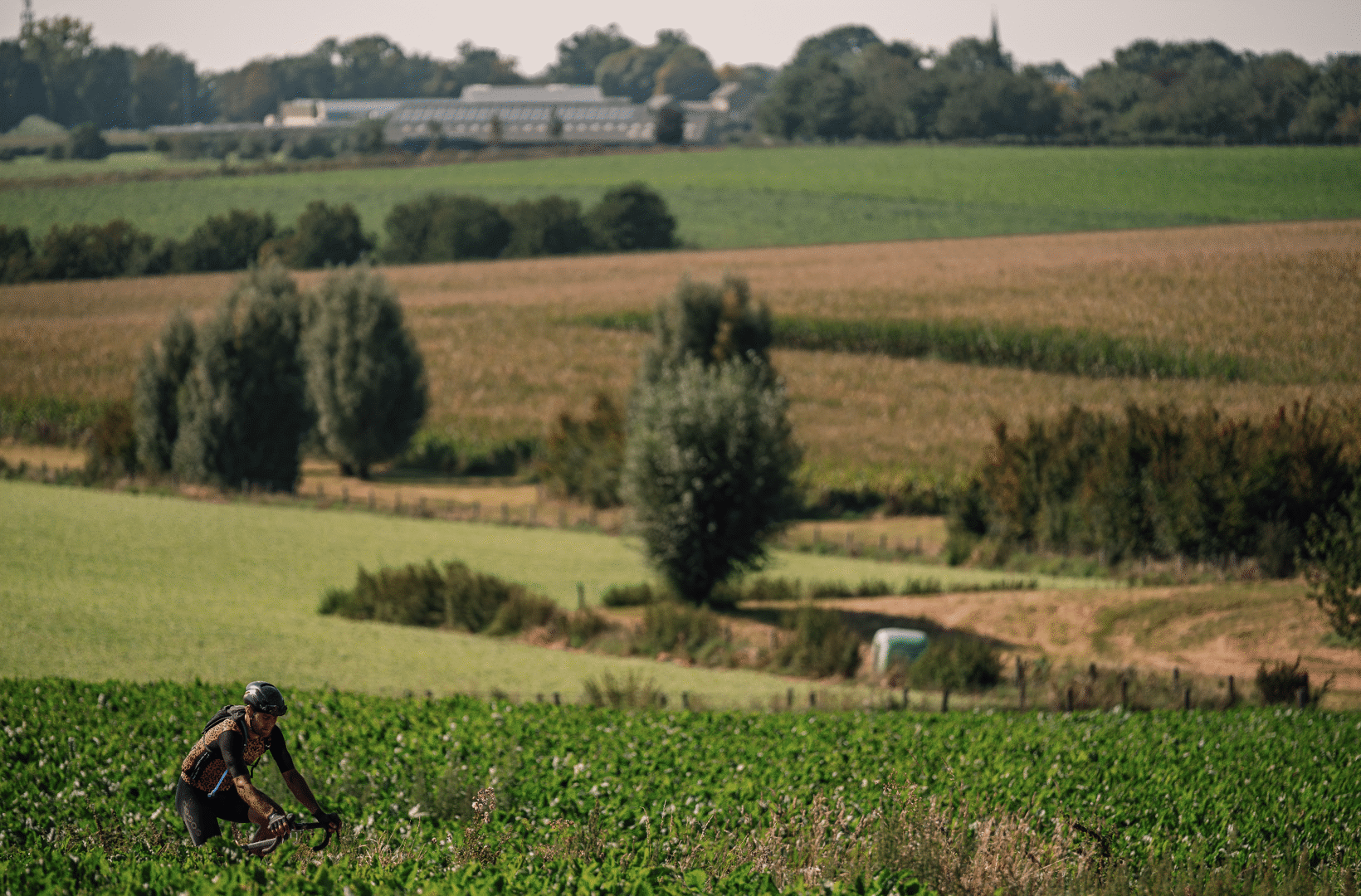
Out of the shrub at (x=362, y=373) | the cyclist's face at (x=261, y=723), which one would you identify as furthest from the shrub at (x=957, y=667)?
the shrub at (x=362, y=373)

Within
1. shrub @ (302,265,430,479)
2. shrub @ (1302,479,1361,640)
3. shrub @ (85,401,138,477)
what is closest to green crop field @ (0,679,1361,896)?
shrub @ (1302,479,1361,640)

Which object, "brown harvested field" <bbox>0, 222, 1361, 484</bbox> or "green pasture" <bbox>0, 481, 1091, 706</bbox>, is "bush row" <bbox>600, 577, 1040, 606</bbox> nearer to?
"green pasture" <bbox>0, 481, 1091, 706</bbox>

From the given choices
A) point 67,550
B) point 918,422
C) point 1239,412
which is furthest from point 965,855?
point 918,422

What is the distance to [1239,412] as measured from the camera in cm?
2827

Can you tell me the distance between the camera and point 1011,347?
1462 inches

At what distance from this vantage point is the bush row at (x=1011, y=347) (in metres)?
30.8

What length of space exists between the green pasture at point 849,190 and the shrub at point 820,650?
17271mm

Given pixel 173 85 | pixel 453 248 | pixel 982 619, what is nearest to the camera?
pixel 982 619

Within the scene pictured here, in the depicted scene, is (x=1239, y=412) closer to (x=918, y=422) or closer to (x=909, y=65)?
(x=918, y=422)

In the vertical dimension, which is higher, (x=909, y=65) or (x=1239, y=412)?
(x=909, y=65)

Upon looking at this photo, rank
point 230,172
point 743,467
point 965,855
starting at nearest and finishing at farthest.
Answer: point 965,855
point 743,467
point 230,172

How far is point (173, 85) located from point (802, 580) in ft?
117

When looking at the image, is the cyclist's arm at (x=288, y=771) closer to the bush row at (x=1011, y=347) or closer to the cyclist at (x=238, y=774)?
the cyclist at (x=238, y=774)

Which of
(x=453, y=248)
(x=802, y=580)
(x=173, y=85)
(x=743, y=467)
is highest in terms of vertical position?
(x=173, y=85)
